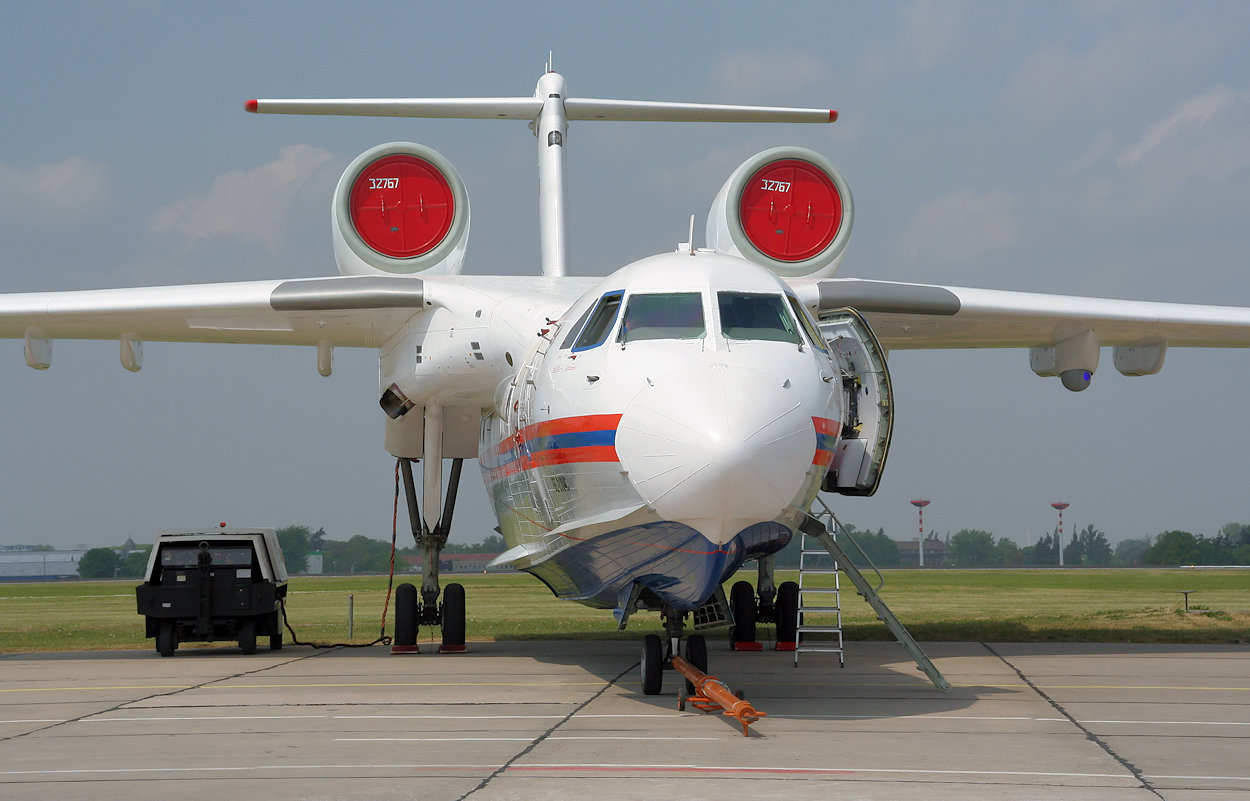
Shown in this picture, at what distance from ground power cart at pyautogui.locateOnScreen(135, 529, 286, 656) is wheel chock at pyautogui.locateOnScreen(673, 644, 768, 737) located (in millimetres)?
5952

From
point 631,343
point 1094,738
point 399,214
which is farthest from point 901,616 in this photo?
point 631,343

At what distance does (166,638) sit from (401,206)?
4.96m

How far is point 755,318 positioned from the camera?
789 cm

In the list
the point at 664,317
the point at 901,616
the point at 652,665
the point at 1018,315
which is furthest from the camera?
the point at 901,616

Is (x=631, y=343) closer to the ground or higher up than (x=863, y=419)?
higher up

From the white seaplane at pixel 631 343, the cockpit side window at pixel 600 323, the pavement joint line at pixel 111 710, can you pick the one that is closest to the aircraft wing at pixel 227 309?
the white seaplane at pixel 631 343

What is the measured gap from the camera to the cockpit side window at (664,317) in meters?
7.72

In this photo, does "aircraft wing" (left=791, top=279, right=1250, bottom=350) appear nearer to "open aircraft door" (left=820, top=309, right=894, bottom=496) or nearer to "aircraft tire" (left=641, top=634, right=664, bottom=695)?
"open aircraft door" (left=820, top=309, right=894, bottom=496)

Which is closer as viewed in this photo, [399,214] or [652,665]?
[652,665]

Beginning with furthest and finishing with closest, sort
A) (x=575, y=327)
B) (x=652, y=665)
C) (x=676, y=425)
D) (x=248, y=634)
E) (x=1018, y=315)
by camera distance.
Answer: (x=248, y=634) < (x=1018, y=315) < (x=652, y=665) < (x=575, y=327) < (x=676, y=425)

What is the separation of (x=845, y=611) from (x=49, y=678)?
1406 centimetres

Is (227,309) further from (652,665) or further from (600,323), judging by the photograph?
(652,665)

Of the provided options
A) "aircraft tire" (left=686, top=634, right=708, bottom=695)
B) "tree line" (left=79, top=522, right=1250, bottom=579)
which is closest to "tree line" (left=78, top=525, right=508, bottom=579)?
"tree line" (left=79, top=522, right=1250, bottom=579)

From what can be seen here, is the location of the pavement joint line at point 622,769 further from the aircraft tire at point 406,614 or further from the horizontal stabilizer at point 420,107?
the horizontal stabilizer at point 420,107
